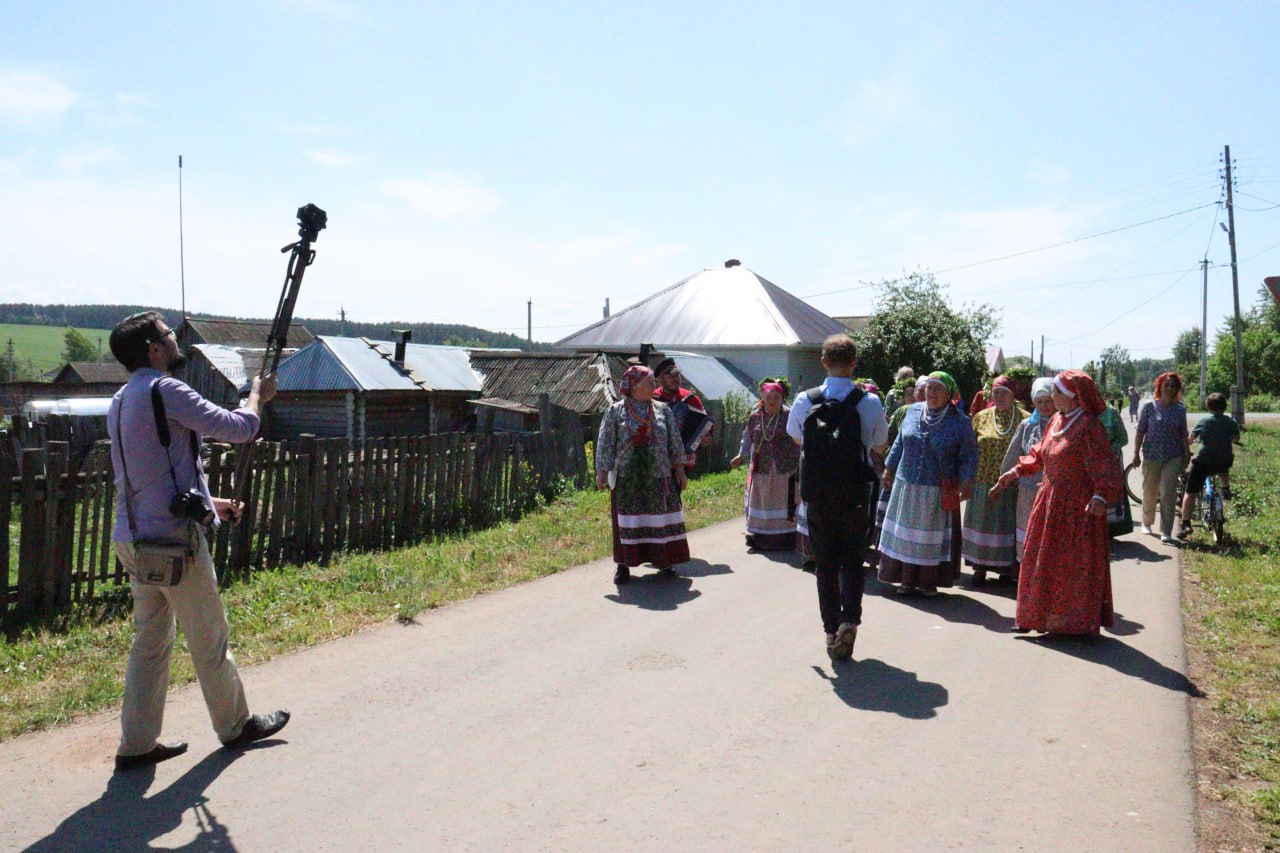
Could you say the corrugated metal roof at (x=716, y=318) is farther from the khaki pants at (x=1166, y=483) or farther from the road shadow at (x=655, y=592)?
the road shadow at (x=655, y=592)

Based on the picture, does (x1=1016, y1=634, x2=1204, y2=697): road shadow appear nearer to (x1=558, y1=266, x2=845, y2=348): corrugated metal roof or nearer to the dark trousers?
the dark trousers

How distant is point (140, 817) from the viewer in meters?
3.80

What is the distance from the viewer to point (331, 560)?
28.6 feet

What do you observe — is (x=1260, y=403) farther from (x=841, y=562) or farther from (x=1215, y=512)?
(x=841, y=562)

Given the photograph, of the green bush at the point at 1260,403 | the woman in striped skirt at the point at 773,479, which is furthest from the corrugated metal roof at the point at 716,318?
the green bush at the point at 1260,403

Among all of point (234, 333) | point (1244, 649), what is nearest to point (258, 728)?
point (1244, 649)

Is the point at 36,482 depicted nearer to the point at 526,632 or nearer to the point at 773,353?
the point at 526,632

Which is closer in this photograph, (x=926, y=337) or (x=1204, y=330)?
(x=926, y=337)

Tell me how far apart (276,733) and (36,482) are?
10.0ft

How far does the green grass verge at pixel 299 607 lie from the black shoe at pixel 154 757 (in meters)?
0.87

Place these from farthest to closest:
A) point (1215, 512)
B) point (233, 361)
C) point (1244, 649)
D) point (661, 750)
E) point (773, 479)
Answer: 1. point (233, 361)
2. point (1215, 512)
3. point (773, 479)
4. point (1244, 649)
5. point (661, 750)

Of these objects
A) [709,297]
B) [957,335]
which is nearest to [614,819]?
[957,335]

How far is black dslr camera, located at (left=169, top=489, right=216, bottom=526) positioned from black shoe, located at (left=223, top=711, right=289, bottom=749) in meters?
0.99

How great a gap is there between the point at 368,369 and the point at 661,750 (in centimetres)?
2073
